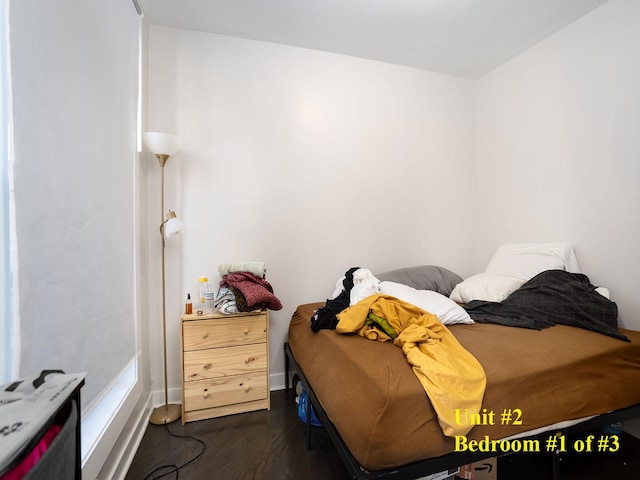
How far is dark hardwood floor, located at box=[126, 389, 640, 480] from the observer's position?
1478 mm

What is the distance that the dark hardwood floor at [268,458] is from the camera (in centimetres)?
148

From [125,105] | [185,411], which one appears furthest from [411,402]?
[125,105]

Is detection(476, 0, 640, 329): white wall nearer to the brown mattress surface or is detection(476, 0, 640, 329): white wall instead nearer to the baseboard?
the brown mattress surface

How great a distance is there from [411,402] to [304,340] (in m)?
0.91

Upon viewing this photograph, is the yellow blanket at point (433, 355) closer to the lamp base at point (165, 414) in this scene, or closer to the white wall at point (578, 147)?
the lamp base at point (165, 414)

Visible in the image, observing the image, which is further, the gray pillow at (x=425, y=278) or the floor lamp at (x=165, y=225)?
the gray pillow at (x=425, y=278)

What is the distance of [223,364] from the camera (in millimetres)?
1931

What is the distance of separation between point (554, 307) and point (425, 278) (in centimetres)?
85

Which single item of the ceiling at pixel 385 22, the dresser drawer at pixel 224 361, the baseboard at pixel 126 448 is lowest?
the baseboard at pixel 126 448

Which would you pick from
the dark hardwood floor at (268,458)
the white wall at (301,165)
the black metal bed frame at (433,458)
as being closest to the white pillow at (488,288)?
the white wall at (301,165)

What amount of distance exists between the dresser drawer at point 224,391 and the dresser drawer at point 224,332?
0.23m

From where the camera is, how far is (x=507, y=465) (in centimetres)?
155

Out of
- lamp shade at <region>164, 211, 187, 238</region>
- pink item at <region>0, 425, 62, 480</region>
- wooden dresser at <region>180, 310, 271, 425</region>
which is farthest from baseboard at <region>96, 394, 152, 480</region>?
pink item at <region>0, 425, 62, 480</region>

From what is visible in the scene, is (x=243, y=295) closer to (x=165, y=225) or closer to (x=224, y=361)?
(x=224, y=361)
